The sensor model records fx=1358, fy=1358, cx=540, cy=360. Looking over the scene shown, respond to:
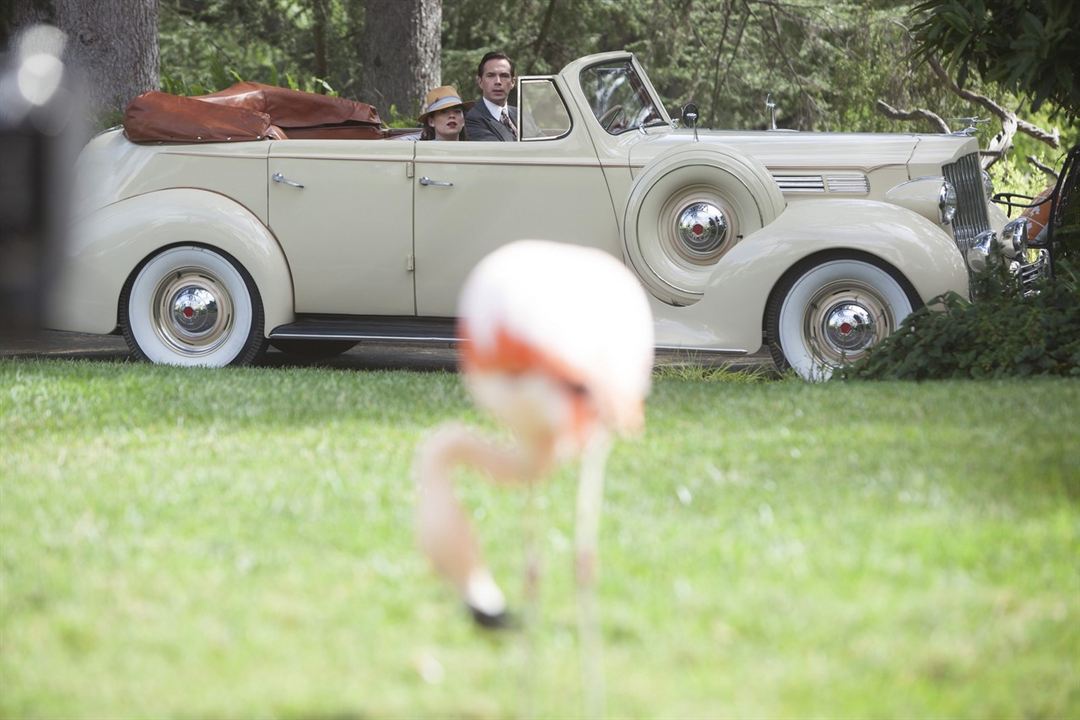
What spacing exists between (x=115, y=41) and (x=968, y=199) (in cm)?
795

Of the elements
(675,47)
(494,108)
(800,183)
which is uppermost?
(675,47)

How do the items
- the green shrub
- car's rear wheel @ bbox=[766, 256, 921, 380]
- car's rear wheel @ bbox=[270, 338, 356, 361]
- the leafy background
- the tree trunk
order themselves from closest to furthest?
the green shrub → car's rear wheel @ bbox=[766, 256, 921, 380] → car's rear wheel @ bbox=[270, 338, 356, 361] → the tree trunk → the leafy background

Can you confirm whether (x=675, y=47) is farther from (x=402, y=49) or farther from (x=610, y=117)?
(x=610, y=117)

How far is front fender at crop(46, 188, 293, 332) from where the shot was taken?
8.11m

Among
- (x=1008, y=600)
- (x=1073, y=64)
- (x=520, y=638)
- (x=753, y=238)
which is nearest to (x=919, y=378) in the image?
(x=753, y=238)

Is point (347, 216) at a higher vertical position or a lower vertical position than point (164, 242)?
higher

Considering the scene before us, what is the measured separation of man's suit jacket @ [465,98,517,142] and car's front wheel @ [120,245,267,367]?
164 centimetres

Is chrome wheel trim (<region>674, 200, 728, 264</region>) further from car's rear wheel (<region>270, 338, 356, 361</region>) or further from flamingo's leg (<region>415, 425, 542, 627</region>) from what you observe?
flamingo's leg (<region>415, 425, 542, 627</region>)

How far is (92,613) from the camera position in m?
3.23

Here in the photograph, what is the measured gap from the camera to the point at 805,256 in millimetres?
7422

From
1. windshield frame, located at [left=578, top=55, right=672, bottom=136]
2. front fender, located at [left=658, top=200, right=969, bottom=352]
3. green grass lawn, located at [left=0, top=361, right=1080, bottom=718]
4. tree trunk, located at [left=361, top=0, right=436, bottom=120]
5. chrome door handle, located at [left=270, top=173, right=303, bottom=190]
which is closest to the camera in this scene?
green grass lawn, located at [left=0, top=361, right=1080, bottom=718]

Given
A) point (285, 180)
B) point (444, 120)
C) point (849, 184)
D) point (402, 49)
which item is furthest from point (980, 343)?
point (402, 49)

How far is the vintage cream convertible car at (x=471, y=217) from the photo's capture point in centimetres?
755

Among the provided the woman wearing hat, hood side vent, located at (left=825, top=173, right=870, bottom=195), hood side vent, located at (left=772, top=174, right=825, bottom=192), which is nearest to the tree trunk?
the woman wearing hat
